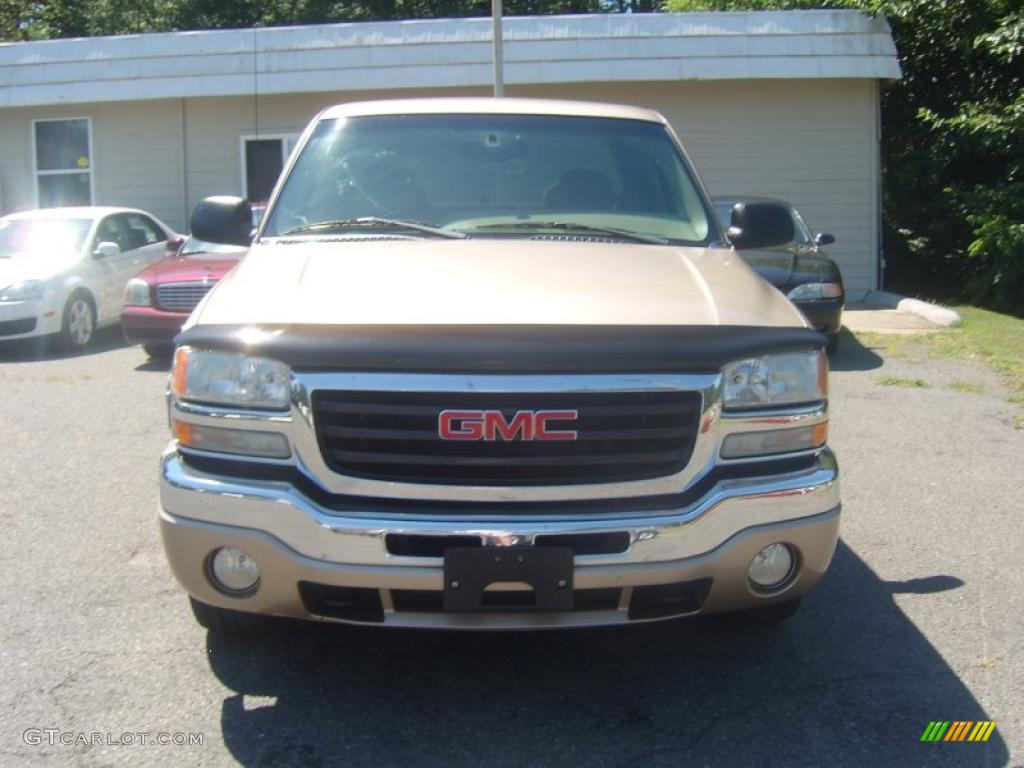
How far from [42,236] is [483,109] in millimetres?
8554

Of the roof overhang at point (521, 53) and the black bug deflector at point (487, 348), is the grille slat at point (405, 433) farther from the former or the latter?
the roof overhang at point (521, 53)

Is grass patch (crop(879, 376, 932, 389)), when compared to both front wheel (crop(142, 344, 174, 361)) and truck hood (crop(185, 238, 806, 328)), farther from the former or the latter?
front wheel (crop(142, 344, 174, 361))

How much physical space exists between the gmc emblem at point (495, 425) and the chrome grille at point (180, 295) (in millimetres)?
7362

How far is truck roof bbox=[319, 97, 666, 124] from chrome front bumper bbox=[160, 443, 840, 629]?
7.23 ft

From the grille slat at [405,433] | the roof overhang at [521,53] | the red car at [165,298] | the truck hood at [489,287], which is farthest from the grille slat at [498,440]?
the roof overhang at [521,53]

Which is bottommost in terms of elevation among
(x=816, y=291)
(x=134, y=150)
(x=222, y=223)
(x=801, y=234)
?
(x=816, y=291)

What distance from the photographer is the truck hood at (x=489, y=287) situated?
329 centimetres

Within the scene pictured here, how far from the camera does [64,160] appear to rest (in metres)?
16.6

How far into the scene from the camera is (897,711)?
11.5 feet

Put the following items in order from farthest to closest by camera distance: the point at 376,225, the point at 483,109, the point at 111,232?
the point at 111,232, the point at 483,109, the point at 376,225

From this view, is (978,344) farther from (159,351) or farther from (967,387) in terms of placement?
(159,351)

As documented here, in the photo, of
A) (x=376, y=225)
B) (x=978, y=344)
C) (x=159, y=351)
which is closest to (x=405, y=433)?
(x=376, y=225)

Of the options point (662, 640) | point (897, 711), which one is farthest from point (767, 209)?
point (897, 711)

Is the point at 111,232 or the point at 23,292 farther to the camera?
the point at 111,232
